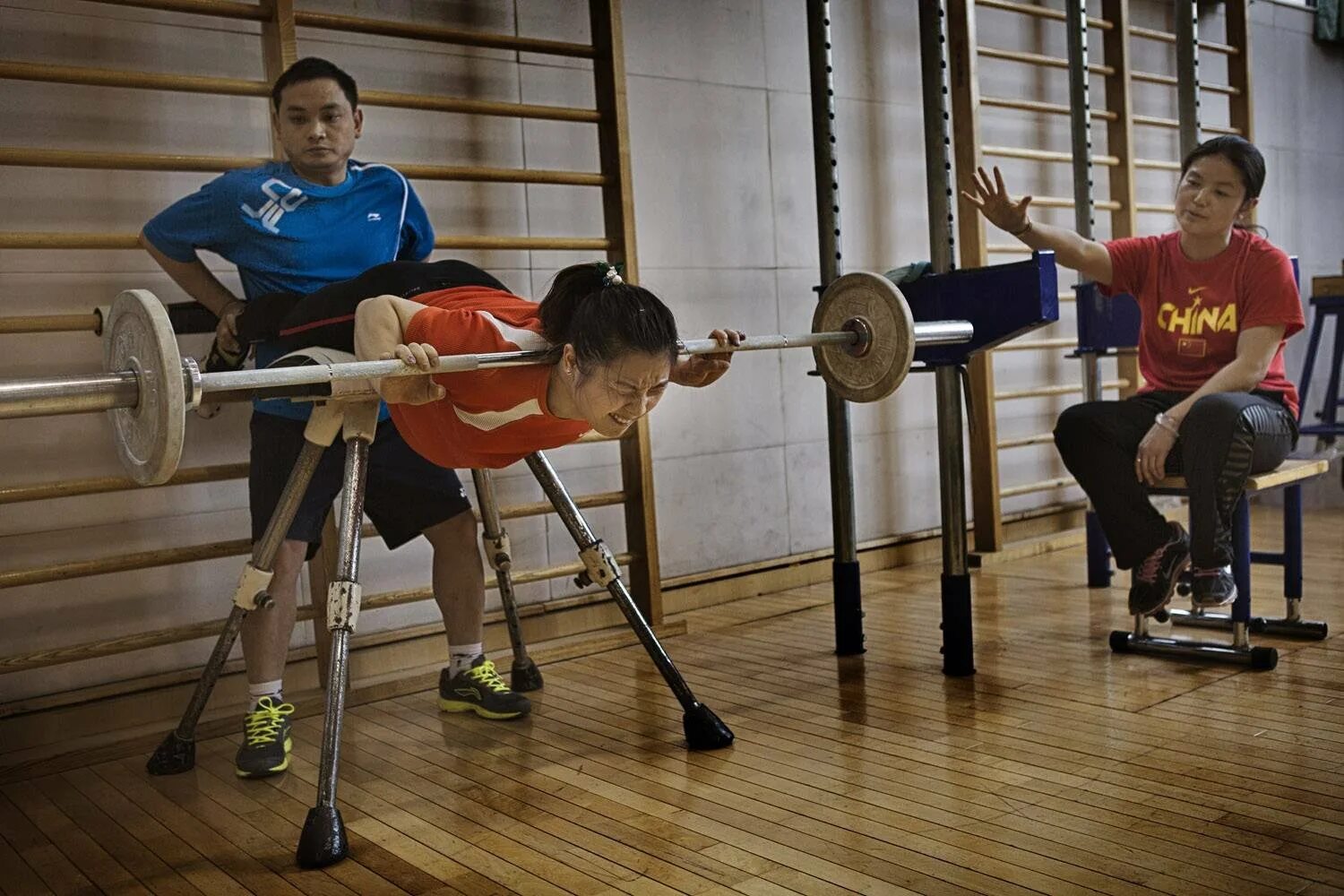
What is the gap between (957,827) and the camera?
206 centimetres

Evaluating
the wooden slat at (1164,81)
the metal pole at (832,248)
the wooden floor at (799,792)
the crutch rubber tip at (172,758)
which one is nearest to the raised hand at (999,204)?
the metal pole at (832,248)

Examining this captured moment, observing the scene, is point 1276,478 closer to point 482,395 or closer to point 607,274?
point 607,274

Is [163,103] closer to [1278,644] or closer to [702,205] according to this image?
[702,205]

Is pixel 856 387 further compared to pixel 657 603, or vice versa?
pixel 657 603

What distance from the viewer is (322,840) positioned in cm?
207

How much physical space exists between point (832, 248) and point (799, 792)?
1.46 m

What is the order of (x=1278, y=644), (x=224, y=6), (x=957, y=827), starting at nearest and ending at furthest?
(x=957, y=827) → (x=224, y=6) → (x=1278, y=644)

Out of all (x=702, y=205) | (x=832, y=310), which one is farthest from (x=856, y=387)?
(x=702, y=205)

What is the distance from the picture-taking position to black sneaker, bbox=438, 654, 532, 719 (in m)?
2.88

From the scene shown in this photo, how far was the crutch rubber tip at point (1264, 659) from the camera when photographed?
292 centimetres

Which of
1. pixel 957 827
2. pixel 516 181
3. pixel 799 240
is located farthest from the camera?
pixel 799 240

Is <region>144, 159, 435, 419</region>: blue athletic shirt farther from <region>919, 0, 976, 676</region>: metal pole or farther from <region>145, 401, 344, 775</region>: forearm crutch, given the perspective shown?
<region>919, 0, 976, 676</region>: metal pole

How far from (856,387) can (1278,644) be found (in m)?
1.36

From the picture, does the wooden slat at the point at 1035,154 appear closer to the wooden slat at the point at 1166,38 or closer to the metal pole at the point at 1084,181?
the metal pole at the point at 1084,181
